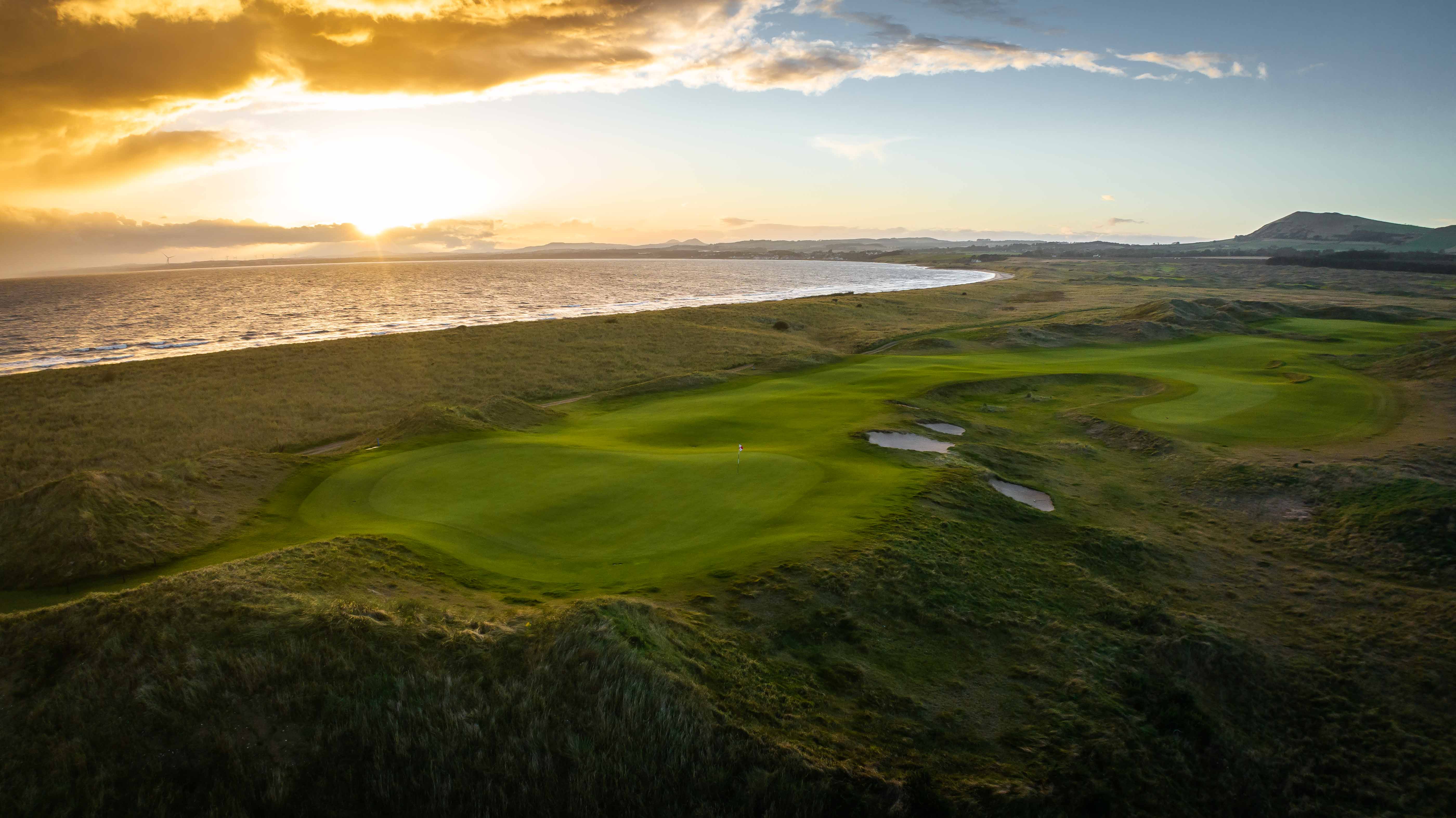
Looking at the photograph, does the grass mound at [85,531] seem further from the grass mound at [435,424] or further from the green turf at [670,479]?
the grass mound at [435,424]

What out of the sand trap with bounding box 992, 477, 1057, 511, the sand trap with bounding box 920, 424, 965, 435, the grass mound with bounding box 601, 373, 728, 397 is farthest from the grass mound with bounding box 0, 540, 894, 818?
the grass mound with bounding box 601, 373, 728, 397

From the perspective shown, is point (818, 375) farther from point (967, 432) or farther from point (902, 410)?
point (967, 432)

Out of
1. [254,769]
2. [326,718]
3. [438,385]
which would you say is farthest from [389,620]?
[438,385]

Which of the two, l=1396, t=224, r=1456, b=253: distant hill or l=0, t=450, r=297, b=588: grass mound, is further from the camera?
l=1396, t=224, r=1456, b=253: distant hill

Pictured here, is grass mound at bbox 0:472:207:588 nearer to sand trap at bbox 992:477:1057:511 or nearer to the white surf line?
sand trap at bbox 992:477:1057:511

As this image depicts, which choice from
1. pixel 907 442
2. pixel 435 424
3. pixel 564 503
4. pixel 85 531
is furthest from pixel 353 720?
pixel 907 442

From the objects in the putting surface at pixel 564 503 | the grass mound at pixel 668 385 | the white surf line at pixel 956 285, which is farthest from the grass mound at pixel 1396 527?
A: the white surf line at pixel 956 285

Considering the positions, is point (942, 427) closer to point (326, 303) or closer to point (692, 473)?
point (692, 473)
